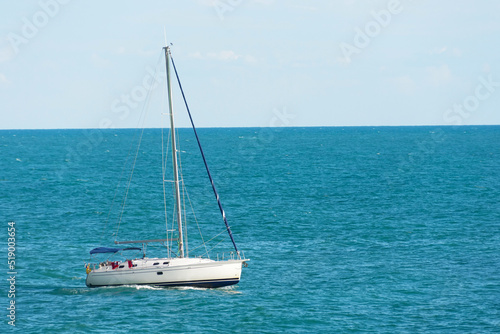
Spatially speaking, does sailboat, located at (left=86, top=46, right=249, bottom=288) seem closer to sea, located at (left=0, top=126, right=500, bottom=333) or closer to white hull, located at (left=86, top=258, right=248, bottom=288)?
white hull, located at (left=86, top=258, right=248, bottom=288)

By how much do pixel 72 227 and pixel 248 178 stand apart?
2187 inches

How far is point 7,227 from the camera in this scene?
74250mm

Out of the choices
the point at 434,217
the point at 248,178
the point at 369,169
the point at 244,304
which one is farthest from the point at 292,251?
the point at 369,169

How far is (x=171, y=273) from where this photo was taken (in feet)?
165

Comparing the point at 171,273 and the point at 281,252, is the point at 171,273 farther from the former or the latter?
the point at 281,252

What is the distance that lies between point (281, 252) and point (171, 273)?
1611cm

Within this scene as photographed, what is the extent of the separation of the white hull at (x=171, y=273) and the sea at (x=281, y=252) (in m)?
0.74

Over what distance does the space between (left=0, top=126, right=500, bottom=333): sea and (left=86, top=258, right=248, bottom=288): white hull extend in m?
0.74

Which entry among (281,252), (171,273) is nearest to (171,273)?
(171,273)

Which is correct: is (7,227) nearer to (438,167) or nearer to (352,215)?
(352,215)

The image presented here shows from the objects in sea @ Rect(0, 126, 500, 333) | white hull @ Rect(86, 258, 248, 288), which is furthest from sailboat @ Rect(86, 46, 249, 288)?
sea @ Rect(0, 126, 500, 333)

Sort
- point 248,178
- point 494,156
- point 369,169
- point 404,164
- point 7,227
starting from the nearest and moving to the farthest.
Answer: point 7,227
point 248,178
point 369,169
point 404,164
point 494,156

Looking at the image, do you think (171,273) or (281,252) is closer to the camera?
(171,273)

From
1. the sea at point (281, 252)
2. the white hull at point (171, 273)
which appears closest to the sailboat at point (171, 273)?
the white hull at point (171, 273)
